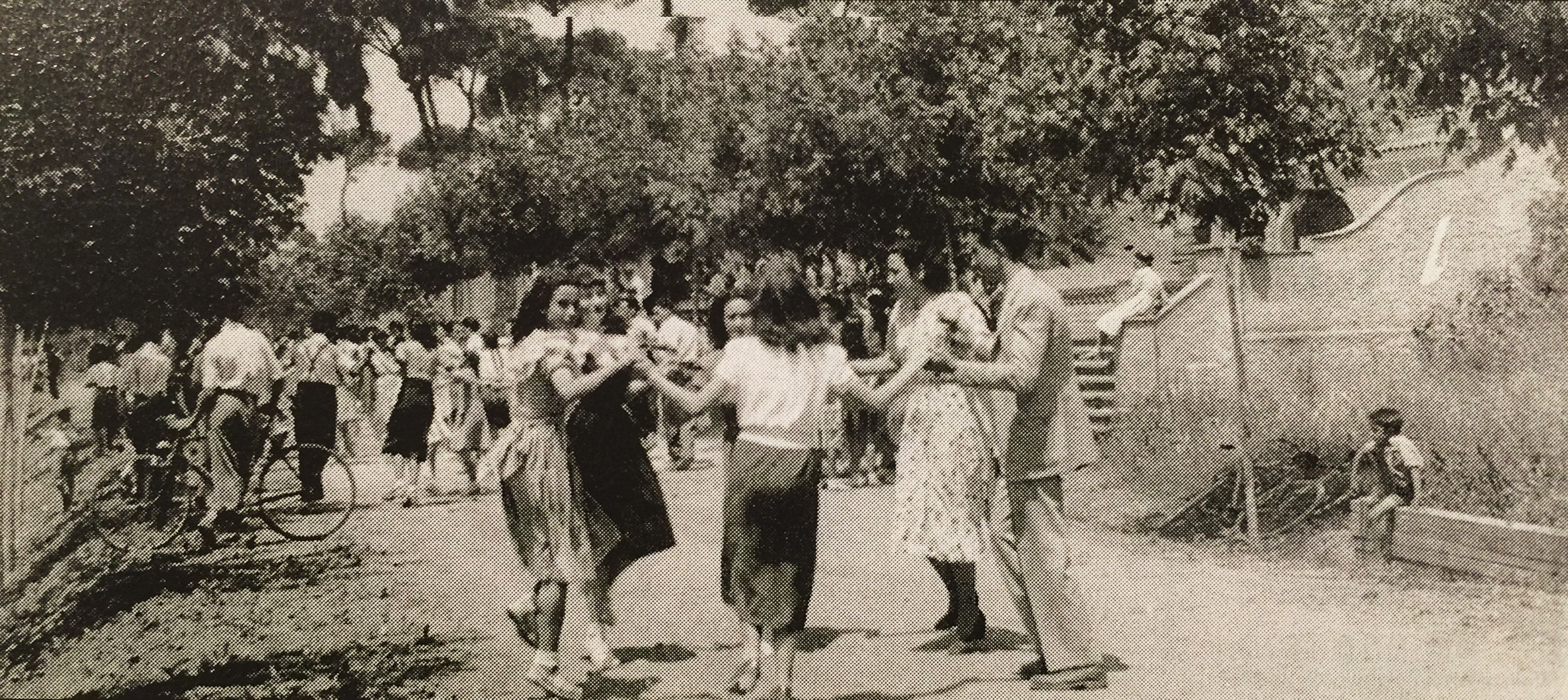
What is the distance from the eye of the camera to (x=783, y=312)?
Result: 584cm

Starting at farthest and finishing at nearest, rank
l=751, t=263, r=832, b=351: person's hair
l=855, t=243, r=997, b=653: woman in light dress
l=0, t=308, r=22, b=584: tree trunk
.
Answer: l=855, t=243, r=997, b=653: woman in light dress
l=0, t=308, r=22, b=584: tree trunk
l=751, t=263, r=832, b=351: person's hair

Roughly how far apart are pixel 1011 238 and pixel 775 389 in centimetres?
163

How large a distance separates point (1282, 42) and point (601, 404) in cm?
396

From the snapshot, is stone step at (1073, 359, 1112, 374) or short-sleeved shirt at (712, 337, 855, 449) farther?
stone step at (1073, 359, 1112, 374)

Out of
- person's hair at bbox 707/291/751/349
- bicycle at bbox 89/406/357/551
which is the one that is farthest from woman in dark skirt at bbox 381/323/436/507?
person's hair at bbox 707/291/751/349

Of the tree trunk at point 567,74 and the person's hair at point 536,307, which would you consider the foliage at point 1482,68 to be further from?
the person's hair at point 536,307

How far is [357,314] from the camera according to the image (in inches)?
271

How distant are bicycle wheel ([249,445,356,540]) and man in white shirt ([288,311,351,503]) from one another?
15 mm

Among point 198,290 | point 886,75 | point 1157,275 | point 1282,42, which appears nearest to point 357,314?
point 198,290

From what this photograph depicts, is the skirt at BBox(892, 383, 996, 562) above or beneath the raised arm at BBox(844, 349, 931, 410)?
beneath

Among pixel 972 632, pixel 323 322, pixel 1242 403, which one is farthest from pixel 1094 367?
pixel 323 322

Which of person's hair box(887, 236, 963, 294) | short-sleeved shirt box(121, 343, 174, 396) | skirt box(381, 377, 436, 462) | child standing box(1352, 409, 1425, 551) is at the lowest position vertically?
child standing box(1352, 409, 1425, 551)

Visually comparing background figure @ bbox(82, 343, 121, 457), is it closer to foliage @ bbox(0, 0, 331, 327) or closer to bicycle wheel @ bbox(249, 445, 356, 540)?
foliage @ bbox(0, 0, 331, 327)

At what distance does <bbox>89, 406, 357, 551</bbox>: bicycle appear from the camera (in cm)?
650
